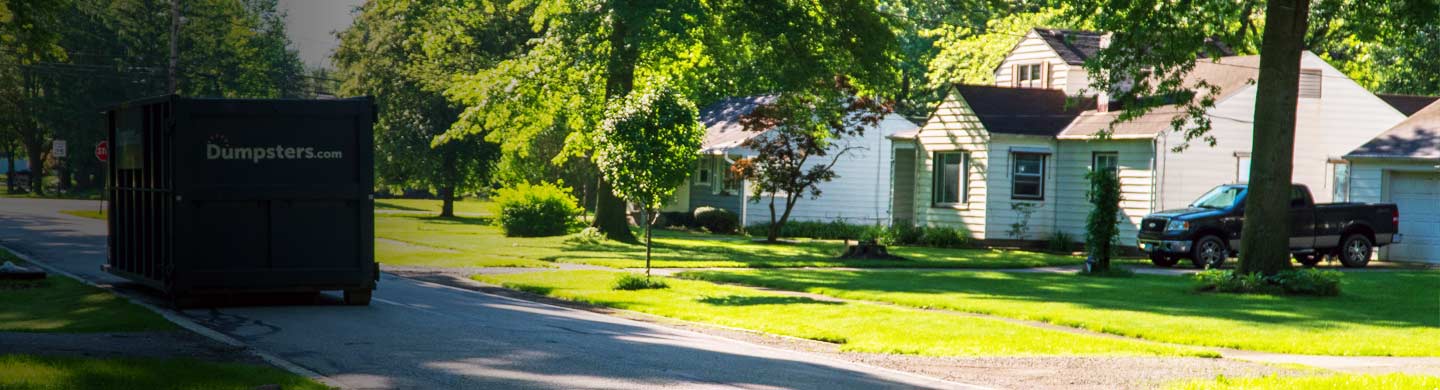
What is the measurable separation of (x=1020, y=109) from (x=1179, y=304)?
18.8m

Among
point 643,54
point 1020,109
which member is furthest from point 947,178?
point 643,54

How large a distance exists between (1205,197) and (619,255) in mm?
13289

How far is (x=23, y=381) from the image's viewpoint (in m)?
9.24

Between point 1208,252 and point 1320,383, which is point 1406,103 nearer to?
point 1208,252

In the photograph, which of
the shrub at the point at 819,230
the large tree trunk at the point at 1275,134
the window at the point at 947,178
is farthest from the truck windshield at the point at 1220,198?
the shrub at the point at 819,230

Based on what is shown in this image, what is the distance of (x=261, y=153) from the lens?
630 inches

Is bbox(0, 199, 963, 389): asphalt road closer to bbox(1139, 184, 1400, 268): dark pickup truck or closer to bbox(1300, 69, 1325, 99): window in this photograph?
bbox(1139, 184, 1400, 268): dark pickup truck

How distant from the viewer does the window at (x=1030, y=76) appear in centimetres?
4172

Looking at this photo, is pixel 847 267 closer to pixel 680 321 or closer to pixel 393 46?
pixel 680 321

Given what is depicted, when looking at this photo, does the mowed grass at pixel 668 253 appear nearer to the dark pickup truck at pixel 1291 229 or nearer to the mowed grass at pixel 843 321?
the dark pickup truck at pixel 1291 229

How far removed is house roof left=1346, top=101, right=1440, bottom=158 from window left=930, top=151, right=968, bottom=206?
10214 millimetres

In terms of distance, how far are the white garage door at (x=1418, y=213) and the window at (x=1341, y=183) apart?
112 centimetres

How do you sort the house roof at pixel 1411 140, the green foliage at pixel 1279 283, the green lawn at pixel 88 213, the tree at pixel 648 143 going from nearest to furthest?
the green foliage at pixel 1279 283 < the tree at pixel 648 143 < the house roof at pixel 1411 140 < the green lawn at pixel 88 213

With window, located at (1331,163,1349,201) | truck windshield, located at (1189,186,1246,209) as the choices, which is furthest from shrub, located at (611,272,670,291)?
window, located at (1331,163,1349,201)
